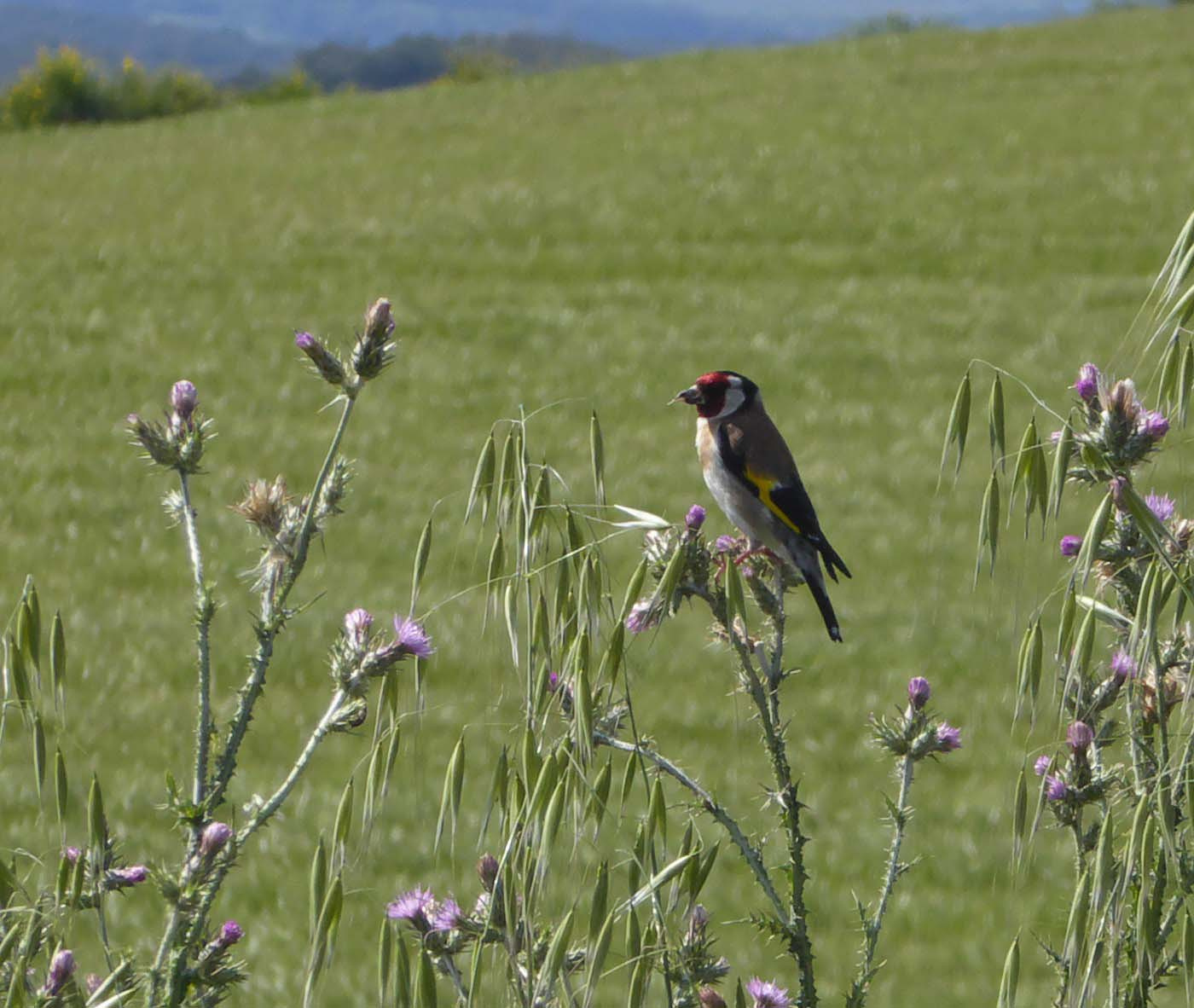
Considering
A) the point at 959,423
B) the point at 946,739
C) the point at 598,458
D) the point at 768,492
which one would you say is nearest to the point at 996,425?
the point at 959,423

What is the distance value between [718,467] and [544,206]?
44.5 ft

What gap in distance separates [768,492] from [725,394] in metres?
0.36

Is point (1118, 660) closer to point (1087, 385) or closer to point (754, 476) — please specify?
point (1087, 385)

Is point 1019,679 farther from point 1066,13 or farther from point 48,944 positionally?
point 1066,13

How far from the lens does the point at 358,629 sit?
5.82ft

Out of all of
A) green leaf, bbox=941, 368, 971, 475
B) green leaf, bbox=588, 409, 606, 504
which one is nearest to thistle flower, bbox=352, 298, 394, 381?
green leaf, bbox=588, 409, 606, 504

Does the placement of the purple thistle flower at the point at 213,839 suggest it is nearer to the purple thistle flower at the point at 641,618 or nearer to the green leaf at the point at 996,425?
the purple thistle flower at the point at 641,618

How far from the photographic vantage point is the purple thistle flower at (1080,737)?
186 centimetres

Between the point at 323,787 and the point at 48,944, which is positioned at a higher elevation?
the point at 48,944

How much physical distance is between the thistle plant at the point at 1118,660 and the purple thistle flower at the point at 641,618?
339 mm

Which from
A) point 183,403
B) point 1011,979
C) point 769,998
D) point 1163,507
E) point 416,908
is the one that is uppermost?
point 183,403

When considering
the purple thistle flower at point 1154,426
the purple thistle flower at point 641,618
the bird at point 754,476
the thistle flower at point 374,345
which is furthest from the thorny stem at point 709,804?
the bird at point 754,476

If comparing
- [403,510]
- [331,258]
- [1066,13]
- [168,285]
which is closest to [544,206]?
[331,258]

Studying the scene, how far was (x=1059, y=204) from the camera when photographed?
16.2 metres
